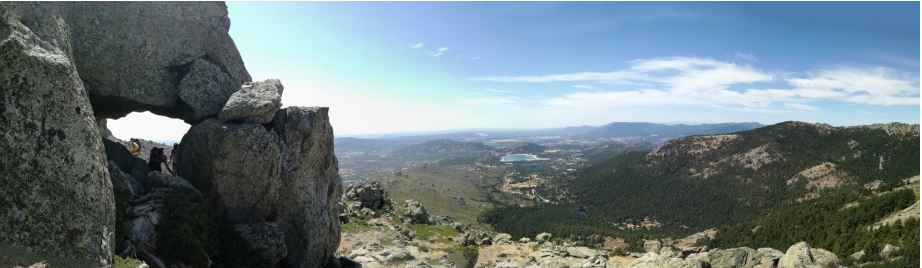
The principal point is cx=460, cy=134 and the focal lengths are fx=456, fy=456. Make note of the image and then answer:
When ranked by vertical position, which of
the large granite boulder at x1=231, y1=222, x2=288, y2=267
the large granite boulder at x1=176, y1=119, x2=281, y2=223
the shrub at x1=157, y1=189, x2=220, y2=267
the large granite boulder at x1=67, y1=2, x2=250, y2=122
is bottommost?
the large granite boulder at x1=231, y1=222, x2=288, y2=267

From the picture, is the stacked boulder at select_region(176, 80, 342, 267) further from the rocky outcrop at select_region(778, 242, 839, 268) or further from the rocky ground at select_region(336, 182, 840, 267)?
the rocky outcrop at select_region(778, 242, 839, 268)

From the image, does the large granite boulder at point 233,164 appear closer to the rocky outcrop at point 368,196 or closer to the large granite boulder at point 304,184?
the large granite boulder at point 304,184

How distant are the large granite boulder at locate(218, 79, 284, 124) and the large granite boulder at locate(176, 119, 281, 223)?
2.10 feet

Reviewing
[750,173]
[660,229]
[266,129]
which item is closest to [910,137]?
[750,173]

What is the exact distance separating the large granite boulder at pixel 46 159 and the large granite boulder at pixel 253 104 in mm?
10037

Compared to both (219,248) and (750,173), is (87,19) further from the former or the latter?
(750,173)

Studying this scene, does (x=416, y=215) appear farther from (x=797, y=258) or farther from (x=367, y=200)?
(x=797, y=258)

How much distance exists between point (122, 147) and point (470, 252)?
1295 inches

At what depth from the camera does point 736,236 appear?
10581 cm

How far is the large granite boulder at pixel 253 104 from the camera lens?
84.2 ft

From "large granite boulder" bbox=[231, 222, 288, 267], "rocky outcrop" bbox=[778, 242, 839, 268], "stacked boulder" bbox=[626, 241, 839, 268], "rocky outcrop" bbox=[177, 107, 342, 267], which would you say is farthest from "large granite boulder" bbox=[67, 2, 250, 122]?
"rocky outcrop" bbox=[778, 242, 839, 268]

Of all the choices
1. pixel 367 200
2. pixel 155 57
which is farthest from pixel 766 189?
pixel 155 57

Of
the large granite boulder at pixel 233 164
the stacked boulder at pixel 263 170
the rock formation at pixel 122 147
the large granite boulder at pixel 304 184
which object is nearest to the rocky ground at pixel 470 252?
the large granite boulder at pixel 304 184

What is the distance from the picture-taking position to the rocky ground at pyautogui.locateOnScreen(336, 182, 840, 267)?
35.2 metres
